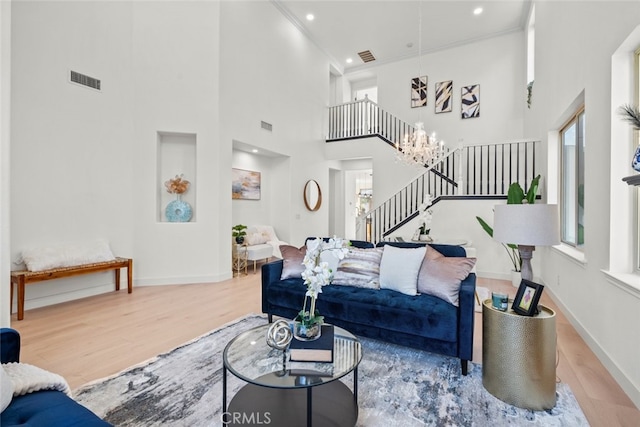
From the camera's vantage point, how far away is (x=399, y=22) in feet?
22.0

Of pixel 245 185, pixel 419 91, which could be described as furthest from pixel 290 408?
pixel 419 91

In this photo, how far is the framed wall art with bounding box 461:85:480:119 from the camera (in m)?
7.36

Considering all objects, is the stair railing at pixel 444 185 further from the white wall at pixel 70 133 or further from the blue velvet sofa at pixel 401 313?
the white wall at pixel 70 133

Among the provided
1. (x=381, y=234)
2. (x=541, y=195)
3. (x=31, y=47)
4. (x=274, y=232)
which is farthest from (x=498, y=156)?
(x=31, y=47)

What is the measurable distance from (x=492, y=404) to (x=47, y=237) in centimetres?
490

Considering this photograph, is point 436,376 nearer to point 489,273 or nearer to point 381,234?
point 489,273

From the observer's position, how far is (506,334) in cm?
188

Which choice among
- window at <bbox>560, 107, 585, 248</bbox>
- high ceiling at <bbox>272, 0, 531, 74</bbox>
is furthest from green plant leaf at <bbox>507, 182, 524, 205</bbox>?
high ceiling at <bbox>272, 0, 531, 74</bbox>

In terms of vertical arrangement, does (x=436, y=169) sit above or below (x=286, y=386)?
above

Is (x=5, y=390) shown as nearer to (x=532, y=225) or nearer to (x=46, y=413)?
(x=46, y=413)

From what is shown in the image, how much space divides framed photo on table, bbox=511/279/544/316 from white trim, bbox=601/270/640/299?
23.8 inches

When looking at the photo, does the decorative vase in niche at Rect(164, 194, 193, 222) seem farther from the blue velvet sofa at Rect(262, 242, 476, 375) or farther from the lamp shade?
the lamp shade

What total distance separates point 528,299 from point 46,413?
8.20 feet

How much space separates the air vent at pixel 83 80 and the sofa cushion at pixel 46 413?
4.19m
